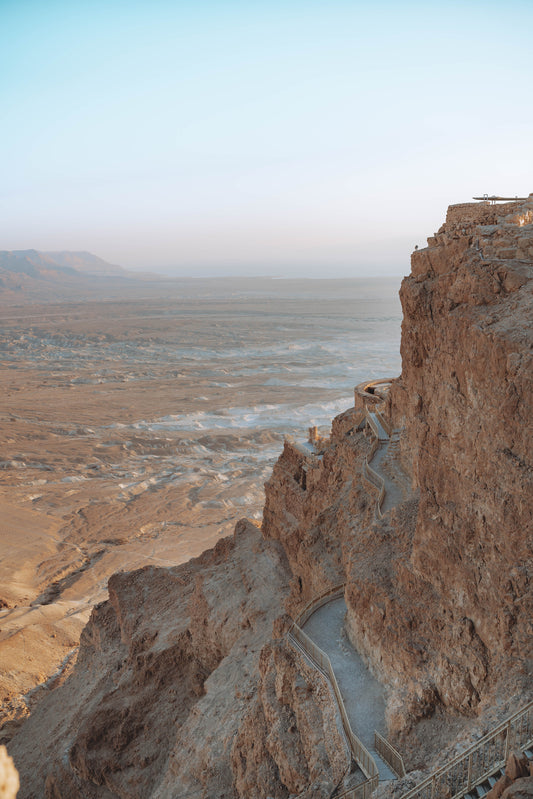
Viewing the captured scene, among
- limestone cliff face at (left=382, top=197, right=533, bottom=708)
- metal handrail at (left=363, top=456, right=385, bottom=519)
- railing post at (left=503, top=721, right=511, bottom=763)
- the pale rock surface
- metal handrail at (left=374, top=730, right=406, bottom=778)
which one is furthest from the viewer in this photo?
metal handrail at (left=363, top=456, right=385, bottom=519)

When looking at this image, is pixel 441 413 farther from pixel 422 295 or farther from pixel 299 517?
pixel 299 517

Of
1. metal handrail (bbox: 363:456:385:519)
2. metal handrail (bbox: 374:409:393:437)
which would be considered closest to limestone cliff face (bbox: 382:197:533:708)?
metal handrail (bbox: 363:456:385:519)

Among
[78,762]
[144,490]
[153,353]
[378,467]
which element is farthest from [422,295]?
[153,353]

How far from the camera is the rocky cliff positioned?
7.38 m

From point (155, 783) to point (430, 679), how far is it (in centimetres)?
916

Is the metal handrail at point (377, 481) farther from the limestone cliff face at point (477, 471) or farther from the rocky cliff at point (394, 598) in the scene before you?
the limestone cliff face at point (477, 471)

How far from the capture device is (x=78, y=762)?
15391mm

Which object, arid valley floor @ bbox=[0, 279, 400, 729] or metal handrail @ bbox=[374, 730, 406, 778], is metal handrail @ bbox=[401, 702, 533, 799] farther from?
arid valley floor @ bbox=[0, 279, 400, 729]

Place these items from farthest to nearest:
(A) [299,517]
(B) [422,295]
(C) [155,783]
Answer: (A) [299,517]
(C) [155,783]
(B) [422,295]

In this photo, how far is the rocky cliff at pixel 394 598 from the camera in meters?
7.38

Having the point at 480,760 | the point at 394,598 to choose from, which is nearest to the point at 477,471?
the point at 394,598

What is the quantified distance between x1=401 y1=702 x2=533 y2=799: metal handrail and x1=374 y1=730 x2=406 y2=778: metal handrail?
3.76ft

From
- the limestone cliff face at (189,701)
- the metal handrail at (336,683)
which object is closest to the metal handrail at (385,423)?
the limestone cliff face at (189,701)

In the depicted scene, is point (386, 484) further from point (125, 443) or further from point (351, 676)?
point (125, 443)
